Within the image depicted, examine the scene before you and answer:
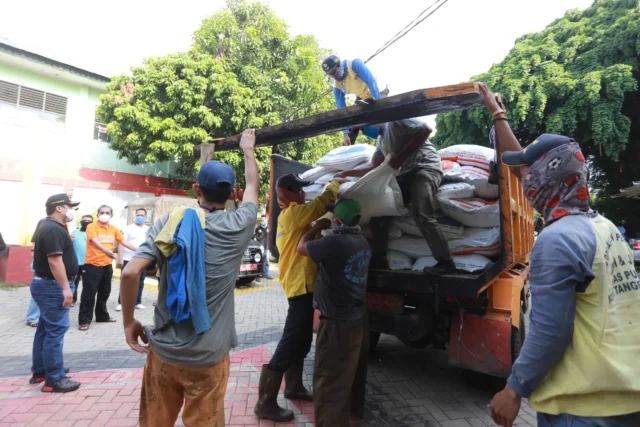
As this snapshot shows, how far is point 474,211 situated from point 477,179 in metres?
0.31

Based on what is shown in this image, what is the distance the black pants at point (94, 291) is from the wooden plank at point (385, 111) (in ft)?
13.1

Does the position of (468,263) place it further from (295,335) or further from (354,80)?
(354,80)

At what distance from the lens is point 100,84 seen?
41.5 feet

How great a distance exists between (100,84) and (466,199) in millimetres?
13509

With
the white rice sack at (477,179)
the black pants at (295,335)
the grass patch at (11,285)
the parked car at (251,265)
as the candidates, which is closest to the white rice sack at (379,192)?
the white rice sack at (477,179)

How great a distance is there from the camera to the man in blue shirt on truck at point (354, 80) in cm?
320

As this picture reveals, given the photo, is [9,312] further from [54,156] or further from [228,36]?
[228,36]

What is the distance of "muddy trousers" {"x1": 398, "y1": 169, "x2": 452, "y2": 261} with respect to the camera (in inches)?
113

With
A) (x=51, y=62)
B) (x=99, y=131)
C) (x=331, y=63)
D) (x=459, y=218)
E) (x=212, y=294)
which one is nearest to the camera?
(x=212, y=294)

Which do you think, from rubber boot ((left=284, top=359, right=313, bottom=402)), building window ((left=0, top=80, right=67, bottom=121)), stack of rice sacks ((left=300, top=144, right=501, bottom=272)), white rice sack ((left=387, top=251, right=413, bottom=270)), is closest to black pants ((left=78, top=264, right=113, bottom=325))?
rubber boot ((left=284, top=359, right=313, bottom=402))

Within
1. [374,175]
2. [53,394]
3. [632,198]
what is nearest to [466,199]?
[374,175]

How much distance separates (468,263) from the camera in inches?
115

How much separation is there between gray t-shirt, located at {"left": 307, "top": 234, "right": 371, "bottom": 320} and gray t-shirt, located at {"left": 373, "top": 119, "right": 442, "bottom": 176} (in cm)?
99

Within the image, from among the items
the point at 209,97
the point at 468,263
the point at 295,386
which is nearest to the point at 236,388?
the point at 295,386
